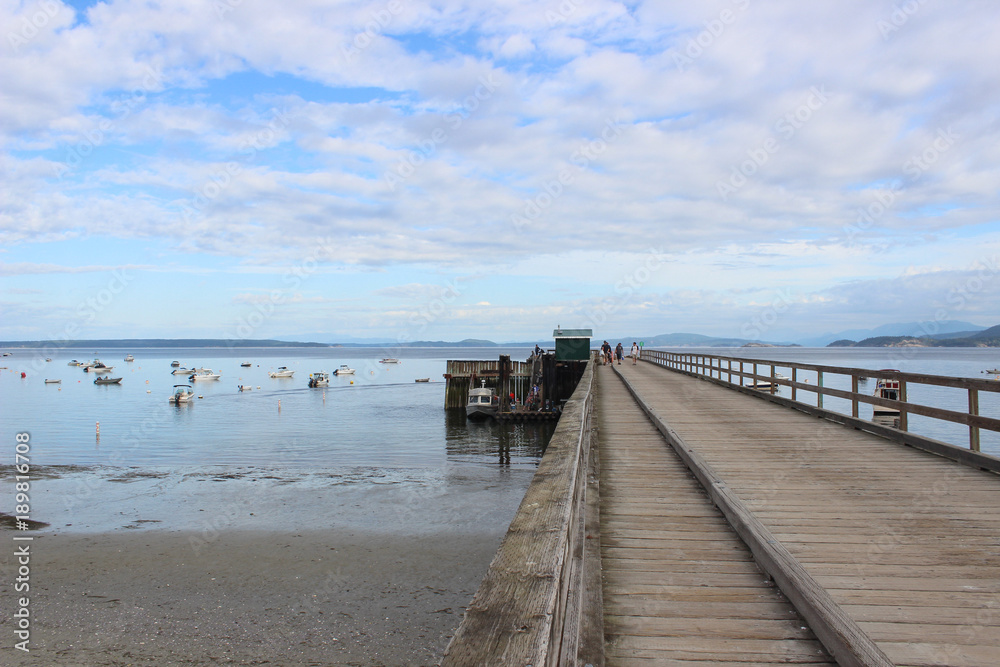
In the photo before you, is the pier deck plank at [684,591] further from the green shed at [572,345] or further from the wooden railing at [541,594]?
the green shed at [572,345]

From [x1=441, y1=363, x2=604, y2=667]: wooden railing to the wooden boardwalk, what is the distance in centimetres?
16

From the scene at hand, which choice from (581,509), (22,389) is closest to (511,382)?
(581,509)

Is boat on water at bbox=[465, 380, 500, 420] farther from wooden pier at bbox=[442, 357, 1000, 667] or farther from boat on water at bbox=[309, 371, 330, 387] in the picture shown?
boat on water at bbox=[309, 371, 330, 387]

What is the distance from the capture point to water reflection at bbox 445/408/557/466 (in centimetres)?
2483

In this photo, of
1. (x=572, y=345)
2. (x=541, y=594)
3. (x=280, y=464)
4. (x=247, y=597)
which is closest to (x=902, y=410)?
(x=541, y=594)

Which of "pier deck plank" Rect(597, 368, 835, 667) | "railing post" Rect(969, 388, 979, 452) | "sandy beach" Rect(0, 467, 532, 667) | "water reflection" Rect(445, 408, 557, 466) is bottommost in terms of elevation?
"water reflection" Rect(445, 408, 557, 466)

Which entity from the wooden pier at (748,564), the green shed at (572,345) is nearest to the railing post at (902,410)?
the wooden pier at (748,564)

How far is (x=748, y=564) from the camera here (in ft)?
14.1

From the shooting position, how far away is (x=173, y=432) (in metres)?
33.3

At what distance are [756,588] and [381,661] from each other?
5.95 meters

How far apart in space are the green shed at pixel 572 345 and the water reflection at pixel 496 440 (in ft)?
28.0

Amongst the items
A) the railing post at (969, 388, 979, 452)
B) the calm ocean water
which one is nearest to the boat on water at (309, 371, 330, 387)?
the calm ocean water

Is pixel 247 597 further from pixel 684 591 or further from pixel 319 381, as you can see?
pixel 319 381

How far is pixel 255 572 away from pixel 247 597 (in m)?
1.19
